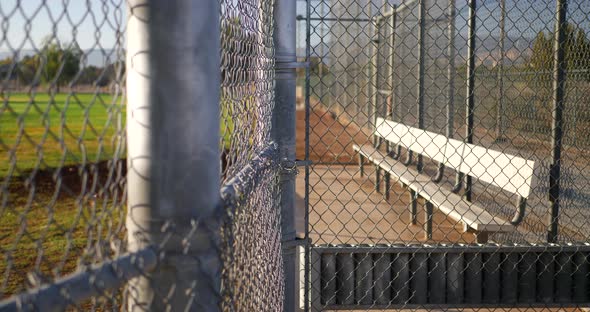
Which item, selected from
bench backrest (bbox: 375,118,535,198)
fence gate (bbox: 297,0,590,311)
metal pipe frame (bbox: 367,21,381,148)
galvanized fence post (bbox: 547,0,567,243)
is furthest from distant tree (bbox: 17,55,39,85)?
galvanized fence post (bbox: 547,0,567,243)

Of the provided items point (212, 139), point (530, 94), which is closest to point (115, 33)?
point (212, 139)

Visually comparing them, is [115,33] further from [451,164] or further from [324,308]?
[451,164]

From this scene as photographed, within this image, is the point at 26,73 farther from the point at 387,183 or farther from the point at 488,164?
the point at 387,183

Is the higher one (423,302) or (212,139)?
(212,139)

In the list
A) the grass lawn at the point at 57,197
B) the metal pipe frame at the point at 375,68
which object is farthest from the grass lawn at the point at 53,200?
the metal pipe frame at the point at 375,68

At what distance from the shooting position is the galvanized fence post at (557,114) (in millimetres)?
4574

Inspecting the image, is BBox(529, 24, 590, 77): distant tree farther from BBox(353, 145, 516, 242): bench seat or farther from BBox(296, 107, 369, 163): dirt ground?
BBox(296, 107, 369, 163): dirt ground

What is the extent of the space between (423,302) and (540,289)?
0.68 meters

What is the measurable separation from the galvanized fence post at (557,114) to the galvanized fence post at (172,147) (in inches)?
147

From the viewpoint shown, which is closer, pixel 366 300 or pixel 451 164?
pixel 366 300

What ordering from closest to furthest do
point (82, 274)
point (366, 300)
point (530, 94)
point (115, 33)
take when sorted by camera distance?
1. point (82, 274)
2. point (115, 33)
3. point (366, 300)
4. point (530, 94)

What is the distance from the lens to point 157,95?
4.04 feet

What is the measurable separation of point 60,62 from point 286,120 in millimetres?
2289

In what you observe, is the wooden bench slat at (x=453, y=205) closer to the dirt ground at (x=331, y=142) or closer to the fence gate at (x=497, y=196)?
the fence gate at (x=497, y=196)
